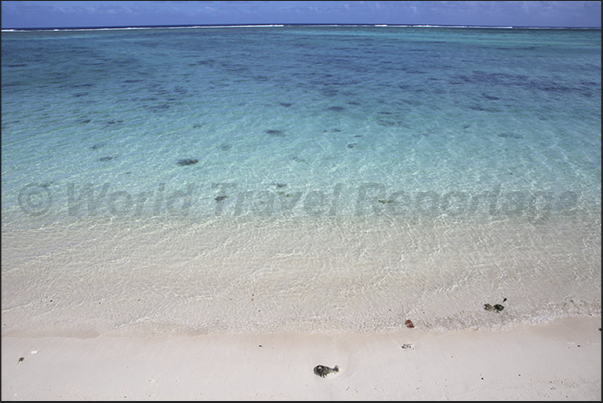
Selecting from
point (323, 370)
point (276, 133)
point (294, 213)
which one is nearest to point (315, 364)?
point (323, 370)

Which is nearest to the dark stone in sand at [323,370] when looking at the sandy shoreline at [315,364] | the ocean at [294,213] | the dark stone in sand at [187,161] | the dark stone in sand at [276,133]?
the sandy shoreline at [315,364]

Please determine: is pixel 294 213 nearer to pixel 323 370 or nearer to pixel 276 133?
pixel 323 370

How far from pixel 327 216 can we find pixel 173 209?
2.39m

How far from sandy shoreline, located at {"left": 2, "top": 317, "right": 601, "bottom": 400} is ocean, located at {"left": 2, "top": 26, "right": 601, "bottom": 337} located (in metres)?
0.19

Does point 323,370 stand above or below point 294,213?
below

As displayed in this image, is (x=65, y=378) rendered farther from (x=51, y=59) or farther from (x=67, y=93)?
(x=51, y=59)

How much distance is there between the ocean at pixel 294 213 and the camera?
404 centimetres

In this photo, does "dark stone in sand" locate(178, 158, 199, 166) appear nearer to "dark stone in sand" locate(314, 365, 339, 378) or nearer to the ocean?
the ocean

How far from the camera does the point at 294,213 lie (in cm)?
582

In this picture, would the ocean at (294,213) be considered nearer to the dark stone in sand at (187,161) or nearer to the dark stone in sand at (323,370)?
the dark stone in sand at (187,161)

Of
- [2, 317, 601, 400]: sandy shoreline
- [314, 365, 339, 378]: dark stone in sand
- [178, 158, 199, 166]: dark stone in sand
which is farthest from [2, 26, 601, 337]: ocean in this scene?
[314, 365, 339, 378]: dark stone in sand

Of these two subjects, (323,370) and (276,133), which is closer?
(323,370)

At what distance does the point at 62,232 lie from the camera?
525cm

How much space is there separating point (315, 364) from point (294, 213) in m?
2.79
